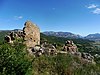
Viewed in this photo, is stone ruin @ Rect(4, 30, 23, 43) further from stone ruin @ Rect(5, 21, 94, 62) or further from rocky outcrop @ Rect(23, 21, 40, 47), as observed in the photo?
rocky outcrop @ Rect(23, 21, 40, 47)

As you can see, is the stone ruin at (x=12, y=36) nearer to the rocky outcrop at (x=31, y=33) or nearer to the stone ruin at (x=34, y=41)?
the stone ruin at (x=34, y=41)

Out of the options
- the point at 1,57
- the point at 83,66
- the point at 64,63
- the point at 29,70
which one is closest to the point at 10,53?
the point at 1,57

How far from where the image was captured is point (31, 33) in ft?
173

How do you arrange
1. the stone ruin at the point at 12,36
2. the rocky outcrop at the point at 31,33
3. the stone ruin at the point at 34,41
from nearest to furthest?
the stone ruin at the point at 34,41 < the stone ruin at the point at 12,36 < the rocky outcrop at the point at 31,33

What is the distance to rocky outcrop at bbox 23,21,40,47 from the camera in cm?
5125

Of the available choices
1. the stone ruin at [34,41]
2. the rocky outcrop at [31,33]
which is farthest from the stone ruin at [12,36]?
the rocky outcrop at [31,33]

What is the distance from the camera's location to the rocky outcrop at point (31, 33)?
168 feet

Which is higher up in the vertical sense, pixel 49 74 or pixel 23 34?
pixel 23 34

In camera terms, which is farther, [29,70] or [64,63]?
[64,63]

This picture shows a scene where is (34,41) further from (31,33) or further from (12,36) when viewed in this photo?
(12,36)

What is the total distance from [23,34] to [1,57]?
2411 cm

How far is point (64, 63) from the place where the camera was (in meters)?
39.8

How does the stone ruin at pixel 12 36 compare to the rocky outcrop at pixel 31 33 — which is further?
the rocky outcrop at pixel 31 33

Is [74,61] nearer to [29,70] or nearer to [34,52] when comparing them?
[34,52]
